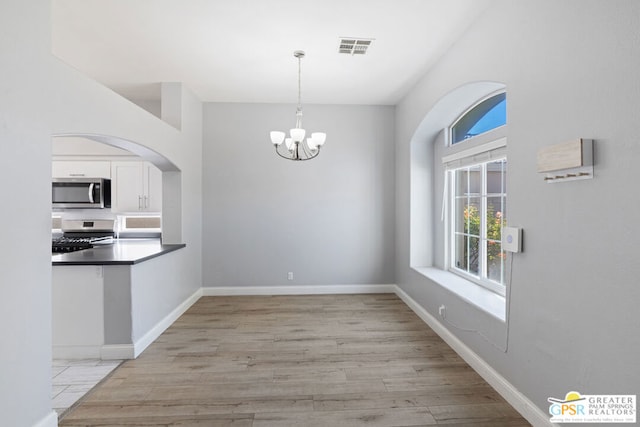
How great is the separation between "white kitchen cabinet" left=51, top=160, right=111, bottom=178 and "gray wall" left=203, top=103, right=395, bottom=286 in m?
1.42

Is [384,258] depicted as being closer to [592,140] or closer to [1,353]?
[592,140]

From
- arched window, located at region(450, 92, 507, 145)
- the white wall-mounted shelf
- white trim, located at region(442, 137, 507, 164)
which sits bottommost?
the white wall-mounted shelf

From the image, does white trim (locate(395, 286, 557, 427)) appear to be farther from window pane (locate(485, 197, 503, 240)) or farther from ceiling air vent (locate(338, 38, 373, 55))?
ceiling air vent (locate(338, 38, 373, 55))

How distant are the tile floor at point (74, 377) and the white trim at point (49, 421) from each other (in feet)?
0.74

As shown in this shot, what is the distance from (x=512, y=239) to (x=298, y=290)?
3.58m

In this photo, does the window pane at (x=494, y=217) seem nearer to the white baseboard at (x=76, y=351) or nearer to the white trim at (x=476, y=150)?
the white trim at (x=476, y=150)

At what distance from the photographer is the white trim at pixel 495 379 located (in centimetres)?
218

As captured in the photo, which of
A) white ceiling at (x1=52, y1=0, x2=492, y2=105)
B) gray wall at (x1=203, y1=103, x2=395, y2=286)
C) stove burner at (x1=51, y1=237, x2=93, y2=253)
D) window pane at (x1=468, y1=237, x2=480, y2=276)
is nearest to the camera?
white ceiling at (x1=52, y1=0, x2=492, y2=105)

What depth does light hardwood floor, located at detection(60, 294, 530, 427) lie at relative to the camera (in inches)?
91.3

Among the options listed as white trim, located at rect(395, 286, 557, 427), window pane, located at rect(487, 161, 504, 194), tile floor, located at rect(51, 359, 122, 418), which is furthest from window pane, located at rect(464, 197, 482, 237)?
tile floor, located at rect(51, 359, 122, 418)

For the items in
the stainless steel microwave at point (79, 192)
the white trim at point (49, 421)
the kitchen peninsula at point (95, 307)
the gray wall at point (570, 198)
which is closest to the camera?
the gray wall at point (570, 198)

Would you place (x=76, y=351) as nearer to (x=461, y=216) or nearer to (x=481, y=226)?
(x=481, y=226)

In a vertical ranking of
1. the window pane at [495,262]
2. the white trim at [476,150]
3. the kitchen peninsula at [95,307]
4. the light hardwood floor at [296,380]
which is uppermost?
the white trim at [476,150]

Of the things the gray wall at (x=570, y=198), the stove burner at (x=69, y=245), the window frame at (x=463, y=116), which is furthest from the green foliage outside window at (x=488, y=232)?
the stove burner at (x=69, y=245)
